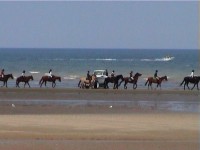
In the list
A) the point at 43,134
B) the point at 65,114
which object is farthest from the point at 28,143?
the point at 65,114

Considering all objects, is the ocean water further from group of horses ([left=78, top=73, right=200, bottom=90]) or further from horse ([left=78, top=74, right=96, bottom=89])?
horse ([left=78, top=74, right=96, bottom=89])

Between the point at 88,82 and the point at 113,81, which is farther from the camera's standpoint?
the point at 113,81

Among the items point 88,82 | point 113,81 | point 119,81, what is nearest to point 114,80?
point 113,81

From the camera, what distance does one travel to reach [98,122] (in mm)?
20094

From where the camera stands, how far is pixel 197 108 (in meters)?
26.6

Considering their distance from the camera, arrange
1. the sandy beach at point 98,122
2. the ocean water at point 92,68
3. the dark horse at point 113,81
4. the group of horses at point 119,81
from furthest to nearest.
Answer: the ocean water at point 92,68 < the dark horse at point 113,81 < the group of horses at point 119,81 < the sandy beach at point 98,122

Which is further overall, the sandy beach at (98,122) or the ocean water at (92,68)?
the ocean water at (92,68)

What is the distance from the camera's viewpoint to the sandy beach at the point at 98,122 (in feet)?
51.1

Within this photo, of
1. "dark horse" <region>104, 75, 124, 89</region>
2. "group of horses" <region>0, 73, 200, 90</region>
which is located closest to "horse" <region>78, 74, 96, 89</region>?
"group of horses" <region>0, 73, 200, 90</region>

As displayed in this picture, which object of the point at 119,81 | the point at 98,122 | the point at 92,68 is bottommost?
the point at 98,122

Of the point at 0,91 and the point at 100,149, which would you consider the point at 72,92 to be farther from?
the point at 100,149

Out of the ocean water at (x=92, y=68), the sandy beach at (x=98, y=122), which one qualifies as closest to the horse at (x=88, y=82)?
the ocean water at (x=92, y=68)

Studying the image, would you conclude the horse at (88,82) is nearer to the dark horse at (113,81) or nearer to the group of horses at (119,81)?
the group of horses at (119,81)

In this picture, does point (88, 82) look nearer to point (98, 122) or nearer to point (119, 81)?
point (119, 81)
